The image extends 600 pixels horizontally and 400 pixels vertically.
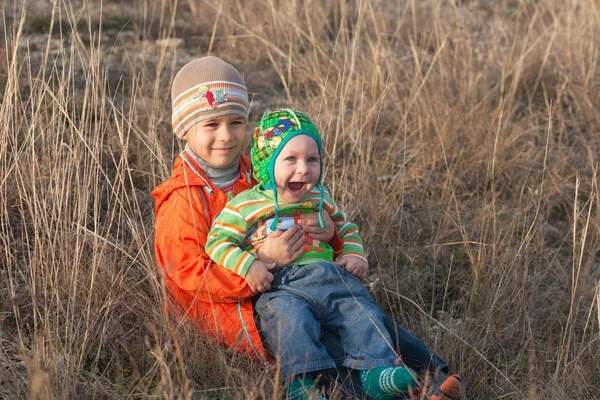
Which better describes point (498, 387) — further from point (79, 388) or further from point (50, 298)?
point (50, 298)

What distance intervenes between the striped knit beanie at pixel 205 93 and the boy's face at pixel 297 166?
341mm

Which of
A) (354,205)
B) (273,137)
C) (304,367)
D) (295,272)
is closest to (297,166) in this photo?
(273,137)

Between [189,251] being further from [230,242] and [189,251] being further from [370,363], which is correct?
[370,363]

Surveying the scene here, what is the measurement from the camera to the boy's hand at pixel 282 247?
2645mm

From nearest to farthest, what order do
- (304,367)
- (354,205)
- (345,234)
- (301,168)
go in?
1. (304,367)
2. (301,168)
3. (345,234)
4. (354,205)

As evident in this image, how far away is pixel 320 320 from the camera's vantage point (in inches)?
106

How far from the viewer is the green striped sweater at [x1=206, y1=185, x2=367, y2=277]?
263cm

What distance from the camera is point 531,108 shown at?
213 inches

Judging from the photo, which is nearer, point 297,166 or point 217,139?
point 297,166

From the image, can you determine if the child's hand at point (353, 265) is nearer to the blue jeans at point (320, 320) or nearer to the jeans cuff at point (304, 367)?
the blue jeans at point (320, 320)

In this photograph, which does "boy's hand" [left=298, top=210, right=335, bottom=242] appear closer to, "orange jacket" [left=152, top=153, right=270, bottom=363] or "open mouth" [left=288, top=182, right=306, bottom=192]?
"open mouth" [left=288, top=182, right=306, bottom=192]

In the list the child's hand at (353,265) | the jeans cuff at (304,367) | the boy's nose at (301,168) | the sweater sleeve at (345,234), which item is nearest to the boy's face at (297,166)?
the boy's nose at (301,168)

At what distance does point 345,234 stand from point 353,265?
16 centimetres

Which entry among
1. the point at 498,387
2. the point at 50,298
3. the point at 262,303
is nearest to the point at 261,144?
the point at 262,303
